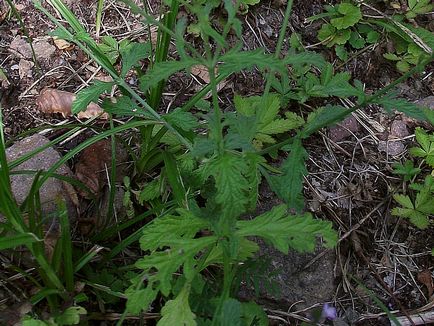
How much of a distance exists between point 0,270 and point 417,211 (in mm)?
1481

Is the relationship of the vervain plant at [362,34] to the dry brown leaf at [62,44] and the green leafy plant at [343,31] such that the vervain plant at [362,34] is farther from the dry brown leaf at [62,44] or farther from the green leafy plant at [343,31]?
the dry brown leaf at [62,44]

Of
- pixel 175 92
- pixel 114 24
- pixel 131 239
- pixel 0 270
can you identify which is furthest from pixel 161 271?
pixel 114 24

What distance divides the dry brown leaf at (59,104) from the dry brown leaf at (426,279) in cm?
135

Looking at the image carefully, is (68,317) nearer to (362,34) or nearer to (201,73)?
(201,73)

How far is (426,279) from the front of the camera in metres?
2.18

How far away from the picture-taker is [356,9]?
8.62 feet

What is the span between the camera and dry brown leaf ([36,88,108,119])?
2320 millimetres

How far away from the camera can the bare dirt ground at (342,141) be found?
2.14 m

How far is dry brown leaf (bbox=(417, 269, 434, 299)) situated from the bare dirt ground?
1 centimetres

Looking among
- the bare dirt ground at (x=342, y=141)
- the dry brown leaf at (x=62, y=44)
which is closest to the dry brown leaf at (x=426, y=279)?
the bare dirt ground at (x=342, y=141)

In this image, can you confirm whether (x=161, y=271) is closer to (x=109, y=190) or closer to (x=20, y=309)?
(x=20, y=309)

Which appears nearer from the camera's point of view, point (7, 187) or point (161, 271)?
point (161, 271)

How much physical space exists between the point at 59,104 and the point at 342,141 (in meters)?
1.15

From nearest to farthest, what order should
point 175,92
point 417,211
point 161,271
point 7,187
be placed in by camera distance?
1. point 161,271
2. point 7,187
3. point 417,211
4. point 175,92
